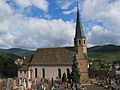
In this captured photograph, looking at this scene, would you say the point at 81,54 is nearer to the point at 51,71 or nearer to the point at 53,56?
the point at 53,56

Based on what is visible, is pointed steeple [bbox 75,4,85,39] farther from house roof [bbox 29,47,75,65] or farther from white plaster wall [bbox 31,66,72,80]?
white plaster wall [bbox 31,66,72,80]

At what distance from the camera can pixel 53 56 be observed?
Answer: 48.1 metres

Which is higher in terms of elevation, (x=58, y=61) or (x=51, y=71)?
(x=58, y=61)

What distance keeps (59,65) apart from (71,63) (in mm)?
3567

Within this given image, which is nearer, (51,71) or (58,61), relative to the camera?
(58,61)

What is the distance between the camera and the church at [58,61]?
46.1 meters

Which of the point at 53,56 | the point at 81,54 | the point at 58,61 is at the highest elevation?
the point at 81,54

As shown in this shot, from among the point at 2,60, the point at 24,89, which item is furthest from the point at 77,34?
the point at 2,60

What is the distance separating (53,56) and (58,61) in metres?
2.32

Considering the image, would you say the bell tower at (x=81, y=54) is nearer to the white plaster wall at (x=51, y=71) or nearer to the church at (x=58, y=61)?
the church at (x=58, y=61)

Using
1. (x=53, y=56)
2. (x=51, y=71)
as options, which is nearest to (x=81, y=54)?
(x=53, y=56)

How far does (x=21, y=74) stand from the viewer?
1970 inches

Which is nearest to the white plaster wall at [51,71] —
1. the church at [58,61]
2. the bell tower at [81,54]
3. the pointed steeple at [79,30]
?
the church at [58,61]

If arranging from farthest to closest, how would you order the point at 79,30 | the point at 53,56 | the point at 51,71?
1. the point at 53,56
2. the point at 51,71
3. the point at 79,30
